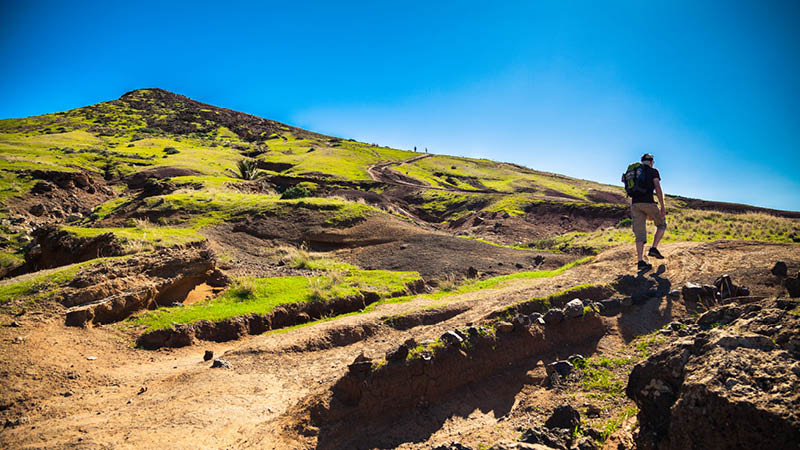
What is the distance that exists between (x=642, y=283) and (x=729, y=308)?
4.26m

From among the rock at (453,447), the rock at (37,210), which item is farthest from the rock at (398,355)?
the rock at (37,210)

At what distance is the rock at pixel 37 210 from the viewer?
89.1 ft

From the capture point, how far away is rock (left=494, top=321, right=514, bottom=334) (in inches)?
258

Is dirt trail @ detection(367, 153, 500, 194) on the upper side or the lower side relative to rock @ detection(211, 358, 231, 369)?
upper

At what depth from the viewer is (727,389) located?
2664 mm

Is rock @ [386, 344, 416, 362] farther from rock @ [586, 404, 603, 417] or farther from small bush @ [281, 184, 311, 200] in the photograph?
small bush @ [281, 184, 311, 200]

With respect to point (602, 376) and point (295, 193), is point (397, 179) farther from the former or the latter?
point (602, 376)

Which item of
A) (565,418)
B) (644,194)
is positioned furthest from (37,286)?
(644,194)

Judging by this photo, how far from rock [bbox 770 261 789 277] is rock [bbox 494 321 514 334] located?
17.8 ft

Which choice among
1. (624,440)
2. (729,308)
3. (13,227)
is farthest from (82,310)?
(13,227)

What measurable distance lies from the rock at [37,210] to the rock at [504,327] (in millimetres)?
35046

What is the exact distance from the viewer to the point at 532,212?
39562 millimetres

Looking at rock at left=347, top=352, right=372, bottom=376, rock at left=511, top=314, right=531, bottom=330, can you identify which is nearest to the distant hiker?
rock at left=511, top=314, right=531, bottom=330

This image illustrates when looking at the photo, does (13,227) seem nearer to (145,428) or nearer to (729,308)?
(145,428)
